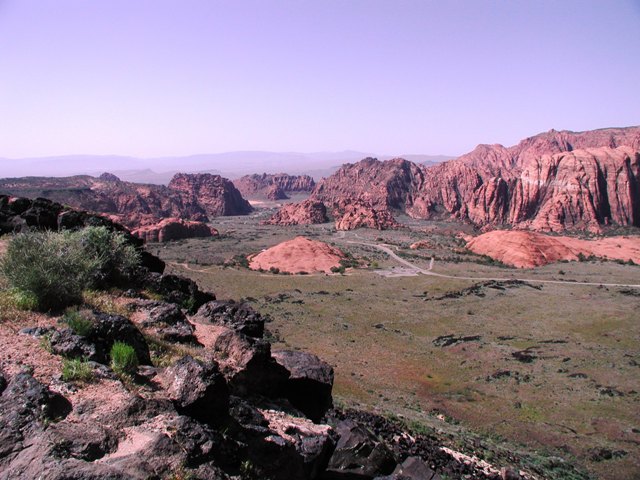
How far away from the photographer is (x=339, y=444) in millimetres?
9094

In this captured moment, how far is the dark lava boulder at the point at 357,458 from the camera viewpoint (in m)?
8.40

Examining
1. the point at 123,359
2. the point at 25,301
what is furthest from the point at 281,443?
the point at 25,301

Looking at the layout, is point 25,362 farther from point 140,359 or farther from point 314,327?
point 314,327

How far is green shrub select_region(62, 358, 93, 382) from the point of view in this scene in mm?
6531

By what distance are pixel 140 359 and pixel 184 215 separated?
118397 mm

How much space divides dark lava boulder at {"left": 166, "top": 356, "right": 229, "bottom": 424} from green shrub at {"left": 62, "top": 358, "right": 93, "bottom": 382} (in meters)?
1.17

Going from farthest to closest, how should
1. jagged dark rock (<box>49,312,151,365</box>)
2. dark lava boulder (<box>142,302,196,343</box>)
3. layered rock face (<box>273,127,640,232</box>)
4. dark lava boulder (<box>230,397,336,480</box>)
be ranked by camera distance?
layered rock face (<box>273,127,640,232</box>) < dark lava boulder (<box>142,302,196,343</box>) < jagged dark rock (<box>49,312,151,365</box>) < dark lava boulder (<box>230,397,336,480</box>)

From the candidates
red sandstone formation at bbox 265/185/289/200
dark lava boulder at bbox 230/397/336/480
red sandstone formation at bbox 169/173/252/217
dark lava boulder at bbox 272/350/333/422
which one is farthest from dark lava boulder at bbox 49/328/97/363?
red sandstone formation at bbox 265/185/289/200

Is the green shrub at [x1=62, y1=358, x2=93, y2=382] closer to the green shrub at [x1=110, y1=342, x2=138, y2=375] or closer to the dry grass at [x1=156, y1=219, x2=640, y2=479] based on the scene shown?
the green shrub at [x1=110, y1=342, x2=138, y2=375]

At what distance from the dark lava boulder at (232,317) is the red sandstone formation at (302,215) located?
9963 cm

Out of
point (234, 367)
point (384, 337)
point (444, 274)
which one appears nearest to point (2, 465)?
point (234, 367)

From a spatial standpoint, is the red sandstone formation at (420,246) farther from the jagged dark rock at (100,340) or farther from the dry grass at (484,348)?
the jagged dark rock at (100,340)

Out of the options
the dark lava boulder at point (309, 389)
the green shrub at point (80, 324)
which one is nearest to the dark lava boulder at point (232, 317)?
the dark lava boulder at point (309, 389)

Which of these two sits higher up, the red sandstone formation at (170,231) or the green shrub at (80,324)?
the green shrub at (80,324)
